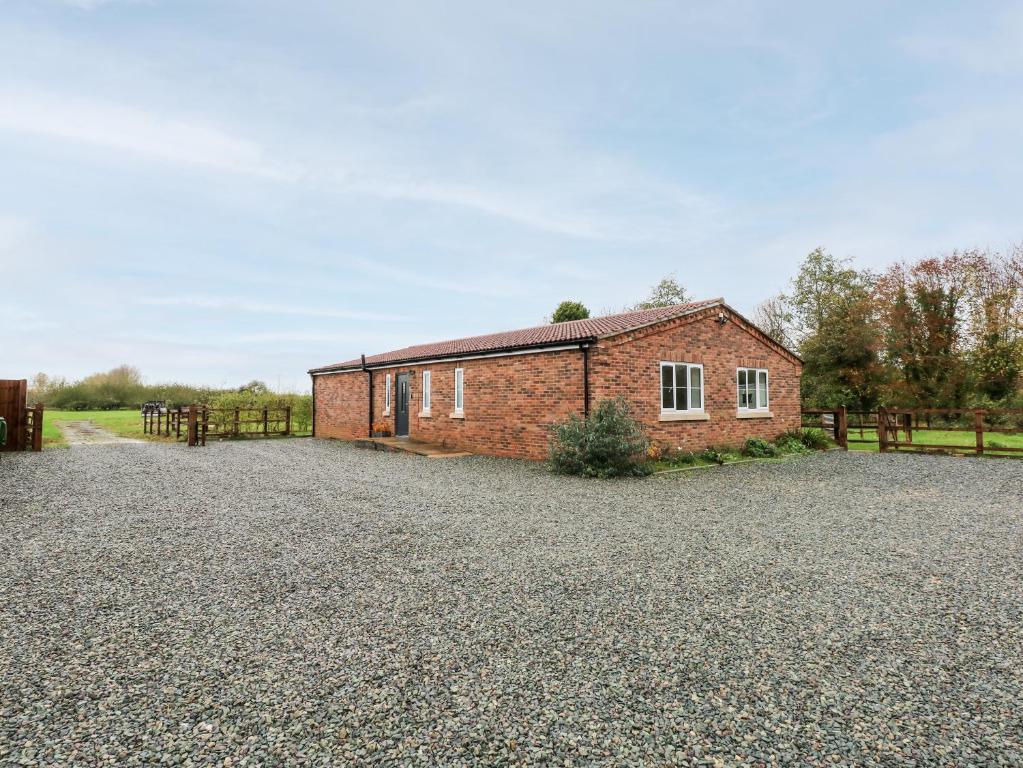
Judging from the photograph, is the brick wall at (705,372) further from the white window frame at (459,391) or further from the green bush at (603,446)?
the white window frame at (459,391)

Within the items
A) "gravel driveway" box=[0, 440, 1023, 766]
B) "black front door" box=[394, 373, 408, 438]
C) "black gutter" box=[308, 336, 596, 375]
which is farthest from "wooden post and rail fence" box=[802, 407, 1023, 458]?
"black front door" box=[394, 373, 408, 438]

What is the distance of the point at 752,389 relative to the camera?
16.5 metres

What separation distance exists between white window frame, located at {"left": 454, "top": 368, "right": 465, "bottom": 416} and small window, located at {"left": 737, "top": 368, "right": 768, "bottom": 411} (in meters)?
8.55

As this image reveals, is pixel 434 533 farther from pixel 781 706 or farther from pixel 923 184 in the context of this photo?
pixel 923 184

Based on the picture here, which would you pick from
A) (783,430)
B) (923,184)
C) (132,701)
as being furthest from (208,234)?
(923,184)

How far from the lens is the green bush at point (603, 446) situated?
11.4 m

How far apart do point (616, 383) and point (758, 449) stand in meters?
5.35

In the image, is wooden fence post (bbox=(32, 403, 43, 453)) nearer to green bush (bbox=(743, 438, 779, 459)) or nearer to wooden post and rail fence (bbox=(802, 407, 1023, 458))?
green bush (bbox=(743, 438, 779, 459))

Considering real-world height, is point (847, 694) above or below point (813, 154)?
below

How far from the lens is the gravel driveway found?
2453mm

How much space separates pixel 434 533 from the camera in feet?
21.1

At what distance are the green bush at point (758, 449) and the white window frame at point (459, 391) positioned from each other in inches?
337

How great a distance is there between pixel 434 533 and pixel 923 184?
19.0 metres

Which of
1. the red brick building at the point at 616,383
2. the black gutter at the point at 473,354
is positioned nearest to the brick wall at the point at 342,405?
the black gutter at the point at 473,354
